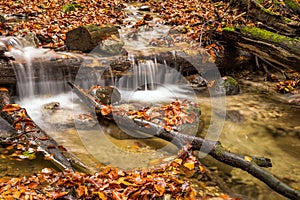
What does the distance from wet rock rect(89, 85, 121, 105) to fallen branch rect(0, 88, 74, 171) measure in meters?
1.71

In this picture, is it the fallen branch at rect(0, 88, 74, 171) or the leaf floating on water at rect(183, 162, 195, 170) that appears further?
the leaf floating on water at rect(183, 162, 195, 170)

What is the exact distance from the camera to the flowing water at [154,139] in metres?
4.25

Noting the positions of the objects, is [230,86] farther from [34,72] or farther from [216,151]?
[34,72]

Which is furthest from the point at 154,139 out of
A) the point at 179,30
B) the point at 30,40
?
the point at 179,30

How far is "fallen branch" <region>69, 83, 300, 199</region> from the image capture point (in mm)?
3463

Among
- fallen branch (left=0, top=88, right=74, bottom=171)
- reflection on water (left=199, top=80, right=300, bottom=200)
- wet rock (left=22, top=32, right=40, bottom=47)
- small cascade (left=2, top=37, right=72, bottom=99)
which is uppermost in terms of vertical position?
wet rock (left=22, top=32, right=40, bottom=47)

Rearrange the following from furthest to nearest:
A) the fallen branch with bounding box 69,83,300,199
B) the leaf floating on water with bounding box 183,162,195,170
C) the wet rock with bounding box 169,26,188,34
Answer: the wet rock with bounding box 169,26,188,34 → the leaf floating on water with bounding box 183,162,195,170 → the fallen branch with bounding box 69,83,300,199

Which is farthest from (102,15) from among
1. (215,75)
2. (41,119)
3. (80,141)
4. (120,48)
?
(80,141)

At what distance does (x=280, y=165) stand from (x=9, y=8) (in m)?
11.2

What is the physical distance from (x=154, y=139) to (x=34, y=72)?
3.31 m

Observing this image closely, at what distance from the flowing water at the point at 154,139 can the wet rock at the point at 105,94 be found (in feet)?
1.17

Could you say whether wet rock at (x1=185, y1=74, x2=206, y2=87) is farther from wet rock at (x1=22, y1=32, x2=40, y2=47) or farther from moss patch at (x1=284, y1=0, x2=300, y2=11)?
moss patch at (x1=284, y1=0, x2=300, y2=11)

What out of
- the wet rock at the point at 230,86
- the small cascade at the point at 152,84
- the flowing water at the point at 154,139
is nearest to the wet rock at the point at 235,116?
the flowing water at the point at 154,139

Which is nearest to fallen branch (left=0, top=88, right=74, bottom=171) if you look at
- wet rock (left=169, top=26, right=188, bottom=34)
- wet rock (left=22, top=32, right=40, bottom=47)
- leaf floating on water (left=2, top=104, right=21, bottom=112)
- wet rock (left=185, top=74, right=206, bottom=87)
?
leaf floating on water (left=2, top=104, right=21, bottom=112)
